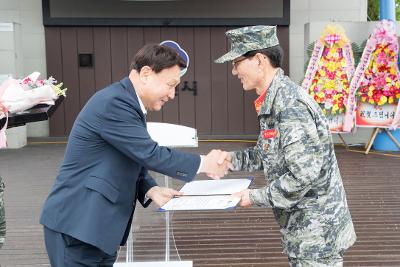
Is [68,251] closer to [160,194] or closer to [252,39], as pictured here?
[160,194]

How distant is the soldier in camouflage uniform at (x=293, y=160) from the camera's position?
181 cm

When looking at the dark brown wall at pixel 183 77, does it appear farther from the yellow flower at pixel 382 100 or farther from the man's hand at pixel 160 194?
the man's hand at pixel 160 194

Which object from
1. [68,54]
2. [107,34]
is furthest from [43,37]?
[107,34]

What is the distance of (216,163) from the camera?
209 centimetres

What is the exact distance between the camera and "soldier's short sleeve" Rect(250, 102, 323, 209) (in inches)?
70.8

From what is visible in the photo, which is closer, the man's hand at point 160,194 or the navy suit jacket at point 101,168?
the navy suit jacket at point 101,168

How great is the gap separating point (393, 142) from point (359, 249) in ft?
14.9

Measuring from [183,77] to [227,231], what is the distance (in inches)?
221

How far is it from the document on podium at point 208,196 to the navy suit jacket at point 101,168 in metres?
0.20

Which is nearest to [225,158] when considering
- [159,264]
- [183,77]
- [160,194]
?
[160,194]

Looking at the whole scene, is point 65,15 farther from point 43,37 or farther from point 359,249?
point 359,249

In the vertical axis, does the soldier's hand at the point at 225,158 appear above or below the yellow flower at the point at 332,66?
below

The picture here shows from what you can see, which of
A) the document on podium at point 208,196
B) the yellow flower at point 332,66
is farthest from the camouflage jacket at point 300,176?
the yellow flower at point 332,66

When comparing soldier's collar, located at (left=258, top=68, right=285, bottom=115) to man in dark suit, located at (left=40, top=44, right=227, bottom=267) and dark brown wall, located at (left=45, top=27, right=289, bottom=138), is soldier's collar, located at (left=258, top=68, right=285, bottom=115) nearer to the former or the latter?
man in dark suit, located at (left=40, top=44, right=227, bottom=267)
